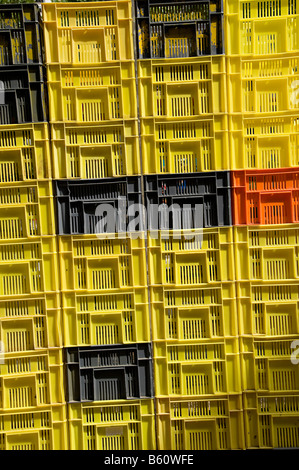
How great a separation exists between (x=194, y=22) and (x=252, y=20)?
0.44 m

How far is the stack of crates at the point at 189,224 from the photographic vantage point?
2959 mm

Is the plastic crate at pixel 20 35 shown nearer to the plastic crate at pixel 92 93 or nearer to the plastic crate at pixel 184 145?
the plastic crate at pixel 92 93

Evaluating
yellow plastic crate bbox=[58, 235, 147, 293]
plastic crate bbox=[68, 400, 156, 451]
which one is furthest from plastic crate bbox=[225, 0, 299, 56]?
plastic crate bbox=[68, 400, 156, 451]

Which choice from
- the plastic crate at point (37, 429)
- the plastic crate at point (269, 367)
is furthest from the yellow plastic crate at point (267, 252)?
the plastic crate at point (37, 429)

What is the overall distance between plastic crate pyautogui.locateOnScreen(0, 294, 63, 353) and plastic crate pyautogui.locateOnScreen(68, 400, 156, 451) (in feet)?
1.80

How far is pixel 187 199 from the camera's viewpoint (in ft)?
9.89

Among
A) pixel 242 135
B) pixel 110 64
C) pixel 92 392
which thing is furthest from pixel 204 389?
pixel 110 64

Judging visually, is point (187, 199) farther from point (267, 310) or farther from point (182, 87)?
point (267, 310)

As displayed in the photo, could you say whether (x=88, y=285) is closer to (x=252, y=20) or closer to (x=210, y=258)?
(x=210, y=258)

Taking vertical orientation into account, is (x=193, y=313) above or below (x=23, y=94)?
below

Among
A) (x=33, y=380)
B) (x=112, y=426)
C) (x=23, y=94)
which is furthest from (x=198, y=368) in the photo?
(x=23, y=94)

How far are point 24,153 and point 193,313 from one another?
178cm

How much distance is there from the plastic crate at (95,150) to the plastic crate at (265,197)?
2.65 feet

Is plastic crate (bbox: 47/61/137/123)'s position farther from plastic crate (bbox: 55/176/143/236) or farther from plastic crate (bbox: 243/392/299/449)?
plastic crate (bbox: 243/392/299/449)
